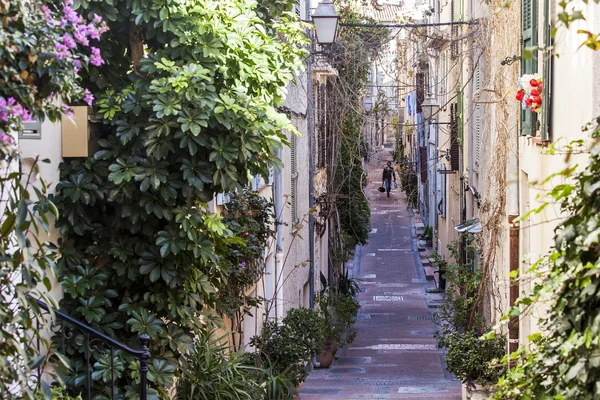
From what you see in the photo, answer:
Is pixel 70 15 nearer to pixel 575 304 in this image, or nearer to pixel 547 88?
pixel 575 304

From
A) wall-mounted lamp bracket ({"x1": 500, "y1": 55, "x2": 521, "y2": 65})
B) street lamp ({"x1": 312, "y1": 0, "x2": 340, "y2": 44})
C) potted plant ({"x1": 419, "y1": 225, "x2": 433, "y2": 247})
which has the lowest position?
potted plant ({"x1": 419, "y1": 225, "x2": 433, "y2": 247})

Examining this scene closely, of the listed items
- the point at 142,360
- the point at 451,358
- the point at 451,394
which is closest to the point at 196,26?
the point at 142,360

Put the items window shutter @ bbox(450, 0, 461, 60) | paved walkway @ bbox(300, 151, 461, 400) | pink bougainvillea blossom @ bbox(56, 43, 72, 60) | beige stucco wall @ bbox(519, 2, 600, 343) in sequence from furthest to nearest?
window shutter @ bbox(450, 0, 461, 60) → paved walkway @ bbox(300, 151, 461, 400) → beige stucco wall @ bbox(519, 2, 600, 343) → pink bougainvillea blossom @ bbox(56, 43, 72, 60)

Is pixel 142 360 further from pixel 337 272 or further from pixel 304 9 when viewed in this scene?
pixel 337 272

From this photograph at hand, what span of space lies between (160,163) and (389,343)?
1565cm

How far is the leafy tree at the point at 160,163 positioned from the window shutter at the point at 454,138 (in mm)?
16192

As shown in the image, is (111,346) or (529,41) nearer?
(111,346)

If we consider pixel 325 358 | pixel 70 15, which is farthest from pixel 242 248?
pixel 325 358

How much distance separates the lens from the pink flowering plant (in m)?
3.77

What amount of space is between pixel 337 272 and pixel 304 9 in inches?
284

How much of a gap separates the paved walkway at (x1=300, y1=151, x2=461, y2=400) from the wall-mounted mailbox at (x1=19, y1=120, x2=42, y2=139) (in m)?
7.94

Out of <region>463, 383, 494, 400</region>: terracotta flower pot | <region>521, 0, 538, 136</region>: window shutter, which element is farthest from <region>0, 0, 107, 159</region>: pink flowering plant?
<region>463, 383, 494, 400</region>: terracotta flower pot

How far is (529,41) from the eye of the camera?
9625mm

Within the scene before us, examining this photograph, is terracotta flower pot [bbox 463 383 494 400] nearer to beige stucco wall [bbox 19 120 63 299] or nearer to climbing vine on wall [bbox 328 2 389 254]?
climbing vine on wall [bbox 328 2 389 254]
